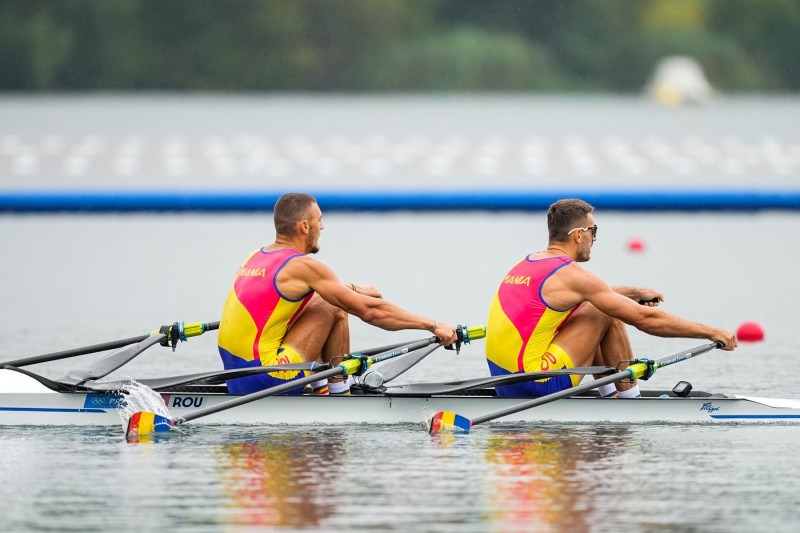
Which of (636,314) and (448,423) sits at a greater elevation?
(636,314)

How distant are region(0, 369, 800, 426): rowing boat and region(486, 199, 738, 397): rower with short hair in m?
0.15

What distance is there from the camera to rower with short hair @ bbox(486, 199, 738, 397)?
276 inches

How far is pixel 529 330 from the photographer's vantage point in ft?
23.3

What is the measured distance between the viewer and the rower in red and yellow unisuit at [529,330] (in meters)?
7.06

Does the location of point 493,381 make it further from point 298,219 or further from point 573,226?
point 298,219

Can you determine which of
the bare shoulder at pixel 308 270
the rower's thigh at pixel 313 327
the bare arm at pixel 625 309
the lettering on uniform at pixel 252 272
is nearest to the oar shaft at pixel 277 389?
the rower's thigh at pixel 313 327

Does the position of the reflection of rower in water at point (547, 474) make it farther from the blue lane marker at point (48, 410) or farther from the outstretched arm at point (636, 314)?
the blue lane marker at point (48, 410)

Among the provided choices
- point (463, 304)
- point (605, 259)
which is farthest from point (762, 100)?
point (463, 304)

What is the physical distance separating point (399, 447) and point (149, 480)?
3.82 feet

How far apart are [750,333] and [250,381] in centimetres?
401

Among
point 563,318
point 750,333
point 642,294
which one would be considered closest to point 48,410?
point 563,318

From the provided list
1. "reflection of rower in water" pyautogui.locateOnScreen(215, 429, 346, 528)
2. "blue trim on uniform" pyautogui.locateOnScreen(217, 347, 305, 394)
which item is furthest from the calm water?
"blue trim on uniform" pyautogui.locateOnScreen(217, 347, 305, 394)

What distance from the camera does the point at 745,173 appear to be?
72.1 feet

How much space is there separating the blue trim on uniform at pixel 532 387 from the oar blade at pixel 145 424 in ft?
4.88
